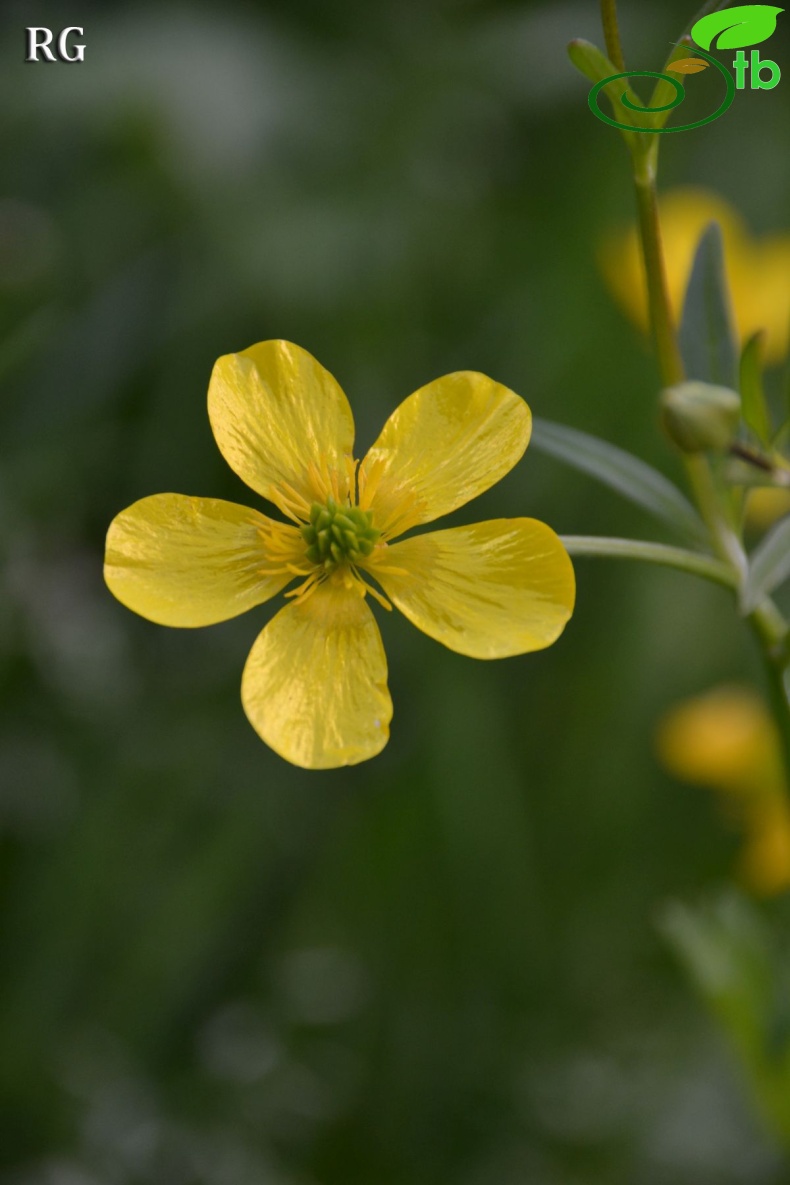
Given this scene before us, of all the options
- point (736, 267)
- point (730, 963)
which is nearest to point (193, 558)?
point (730, 963)

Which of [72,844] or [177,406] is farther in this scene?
[177,406]

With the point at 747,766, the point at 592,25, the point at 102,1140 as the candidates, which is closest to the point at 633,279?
the point at 747,766

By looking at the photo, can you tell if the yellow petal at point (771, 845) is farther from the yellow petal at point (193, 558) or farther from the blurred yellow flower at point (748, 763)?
the yellow petal at point (193, 558)

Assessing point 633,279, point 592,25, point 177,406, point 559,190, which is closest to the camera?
point 633,279

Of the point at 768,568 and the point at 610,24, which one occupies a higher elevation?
the point at 610,24

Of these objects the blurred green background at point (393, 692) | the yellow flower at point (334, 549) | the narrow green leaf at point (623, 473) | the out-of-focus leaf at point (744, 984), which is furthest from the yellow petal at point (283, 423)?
the blurred green background at point (393, 692)

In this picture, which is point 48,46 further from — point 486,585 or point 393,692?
point 393,692

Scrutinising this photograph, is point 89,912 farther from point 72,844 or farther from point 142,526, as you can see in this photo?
point 142,526
